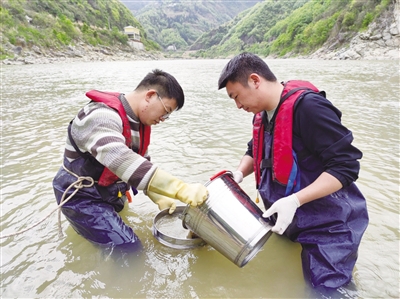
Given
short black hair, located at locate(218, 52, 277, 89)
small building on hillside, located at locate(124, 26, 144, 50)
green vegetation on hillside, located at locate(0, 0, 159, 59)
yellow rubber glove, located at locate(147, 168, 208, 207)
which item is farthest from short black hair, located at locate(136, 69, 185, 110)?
small building on hillside, located at locate(124, 26, 144, 50)

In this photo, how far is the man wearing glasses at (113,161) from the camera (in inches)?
84.6

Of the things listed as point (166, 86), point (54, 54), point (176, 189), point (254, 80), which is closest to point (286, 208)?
point (176, 189)

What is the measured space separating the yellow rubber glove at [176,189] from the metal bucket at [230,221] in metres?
0.13

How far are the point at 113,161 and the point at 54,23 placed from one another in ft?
222

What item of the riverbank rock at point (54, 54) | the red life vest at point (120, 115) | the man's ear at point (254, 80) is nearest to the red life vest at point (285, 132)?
the man's ear at point (254, 80)

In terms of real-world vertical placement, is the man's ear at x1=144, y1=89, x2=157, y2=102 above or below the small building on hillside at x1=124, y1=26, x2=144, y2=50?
above

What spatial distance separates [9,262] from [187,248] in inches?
65.4

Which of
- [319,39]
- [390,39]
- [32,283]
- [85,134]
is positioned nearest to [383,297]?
[85,134]

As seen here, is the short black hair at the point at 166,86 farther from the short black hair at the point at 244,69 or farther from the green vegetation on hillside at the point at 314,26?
the green vegetation on hillside at the point at 314,26

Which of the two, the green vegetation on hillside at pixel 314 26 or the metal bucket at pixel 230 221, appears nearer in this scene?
the metal bucket at pixel 230 221

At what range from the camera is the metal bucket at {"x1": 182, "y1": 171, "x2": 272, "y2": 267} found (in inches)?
85.6

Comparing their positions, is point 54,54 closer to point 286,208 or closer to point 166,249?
point 166,249

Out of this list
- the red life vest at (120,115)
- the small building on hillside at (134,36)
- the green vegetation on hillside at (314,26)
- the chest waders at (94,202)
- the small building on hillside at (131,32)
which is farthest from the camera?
the small building on hillside at (131,32)

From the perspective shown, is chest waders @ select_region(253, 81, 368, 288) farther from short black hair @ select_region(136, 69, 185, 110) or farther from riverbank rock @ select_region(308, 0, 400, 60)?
riverbank rock @ select_region(308, 0, 400, 60)
